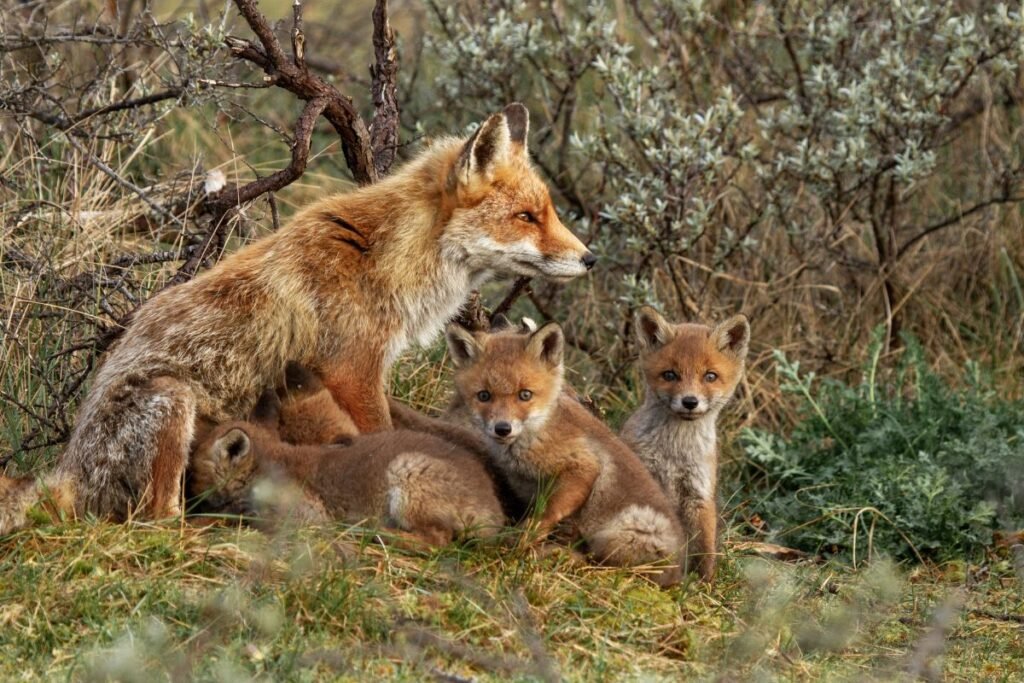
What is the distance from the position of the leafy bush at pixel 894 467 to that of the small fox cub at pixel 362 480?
2.46m

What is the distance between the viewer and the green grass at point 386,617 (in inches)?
207

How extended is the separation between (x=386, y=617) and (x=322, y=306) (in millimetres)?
1811

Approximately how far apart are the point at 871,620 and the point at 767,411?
→ 353 centimetres

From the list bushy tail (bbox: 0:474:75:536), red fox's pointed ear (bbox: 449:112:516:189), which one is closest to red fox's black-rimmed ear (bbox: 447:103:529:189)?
red fox's pointed ear (bbox: 449:112:516:189)

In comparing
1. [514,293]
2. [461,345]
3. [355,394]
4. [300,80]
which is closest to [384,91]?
[300,80]

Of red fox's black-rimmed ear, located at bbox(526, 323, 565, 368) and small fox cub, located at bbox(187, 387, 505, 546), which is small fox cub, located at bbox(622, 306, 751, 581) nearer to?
red fox's black-rimmed ear, located at bbox(526, 323, 565, 368)

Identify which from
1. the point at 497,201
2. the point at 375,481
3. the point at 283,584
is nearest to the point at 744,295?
the point at 497,201

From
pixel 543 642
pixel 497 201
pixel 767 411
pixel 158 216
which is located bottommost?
pixel 767 411

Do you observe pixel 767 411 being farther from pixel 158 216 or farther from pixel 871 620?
pixel 158 216

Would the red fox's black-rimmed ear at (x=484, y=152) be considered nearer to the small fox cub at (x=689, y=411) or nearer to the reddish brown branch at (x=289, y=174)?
the reddish brown branch at (x=289, y=174)

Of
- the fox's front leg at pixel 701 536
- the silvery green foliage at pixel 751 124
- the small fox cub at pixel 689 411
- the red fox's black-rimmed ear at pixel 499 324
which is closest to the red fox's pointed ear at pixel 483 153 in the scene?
the red fox's black-rimmed ear at pixel 499 324

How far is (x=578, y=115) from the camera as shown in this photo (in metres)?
12.9

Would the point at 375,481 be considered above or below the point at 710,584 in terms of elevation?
above

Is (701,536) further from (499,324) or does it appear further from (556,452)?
(499,324)
